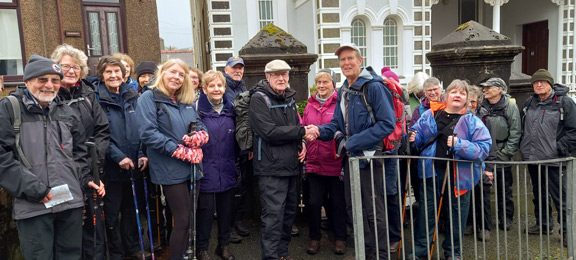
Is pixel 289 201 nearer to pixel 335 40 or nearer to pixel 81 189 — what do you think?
pixel 81 189

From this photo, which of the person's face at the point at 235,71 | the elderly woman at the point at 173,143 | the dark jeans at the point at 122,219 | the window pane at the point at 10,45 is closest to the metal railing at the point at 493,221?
the elderly woman at the point at 173,143

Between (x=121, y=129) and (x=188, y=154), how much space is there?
35.4 inches

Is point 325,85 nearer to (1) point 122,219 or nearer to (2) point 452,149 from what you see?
(2) point 452,149

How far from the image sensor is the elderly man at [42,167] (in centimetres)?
299

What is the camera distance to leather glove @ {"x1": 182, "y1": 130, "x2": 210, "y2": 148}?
378 centimetres

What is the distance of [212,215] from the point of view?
420 cm

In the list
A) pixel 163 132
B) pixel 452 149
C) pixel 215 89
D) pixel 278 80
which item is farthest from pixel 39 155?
pixel 452 149

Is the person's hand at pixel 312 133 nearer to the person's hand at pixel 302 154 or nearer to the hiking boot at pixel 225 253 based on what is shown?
the person's hand at pixel 302 154

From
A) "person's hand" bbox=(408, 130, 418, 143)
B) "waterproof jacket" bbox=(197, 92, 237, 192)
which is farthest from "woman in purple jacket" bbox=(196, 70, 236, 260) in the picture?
"person's hand" bbox=(408, 130, 418, 143)

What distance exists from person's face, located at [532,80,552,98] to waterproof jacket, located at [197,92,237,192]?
3.55 metres

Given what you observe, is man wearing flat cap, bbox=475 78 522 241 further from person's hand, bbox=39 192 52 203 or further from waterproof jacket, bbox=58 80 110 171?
person's hand, bbox=39 192 52 203

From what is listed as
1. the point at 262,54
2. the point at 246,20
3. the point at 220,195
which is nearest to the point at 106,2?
the point at 246,20

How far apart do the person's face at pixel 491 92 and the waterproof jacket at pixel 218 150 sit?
3048 millimetres

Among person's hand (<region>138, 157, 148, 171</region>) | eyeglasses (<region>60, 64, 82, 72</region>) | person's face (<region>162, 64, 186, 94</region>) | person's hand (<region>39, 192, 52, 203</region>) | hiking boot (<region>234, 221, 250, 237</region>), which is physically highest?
eyeglasses (<region>60, 64, 82, 72</region>)
